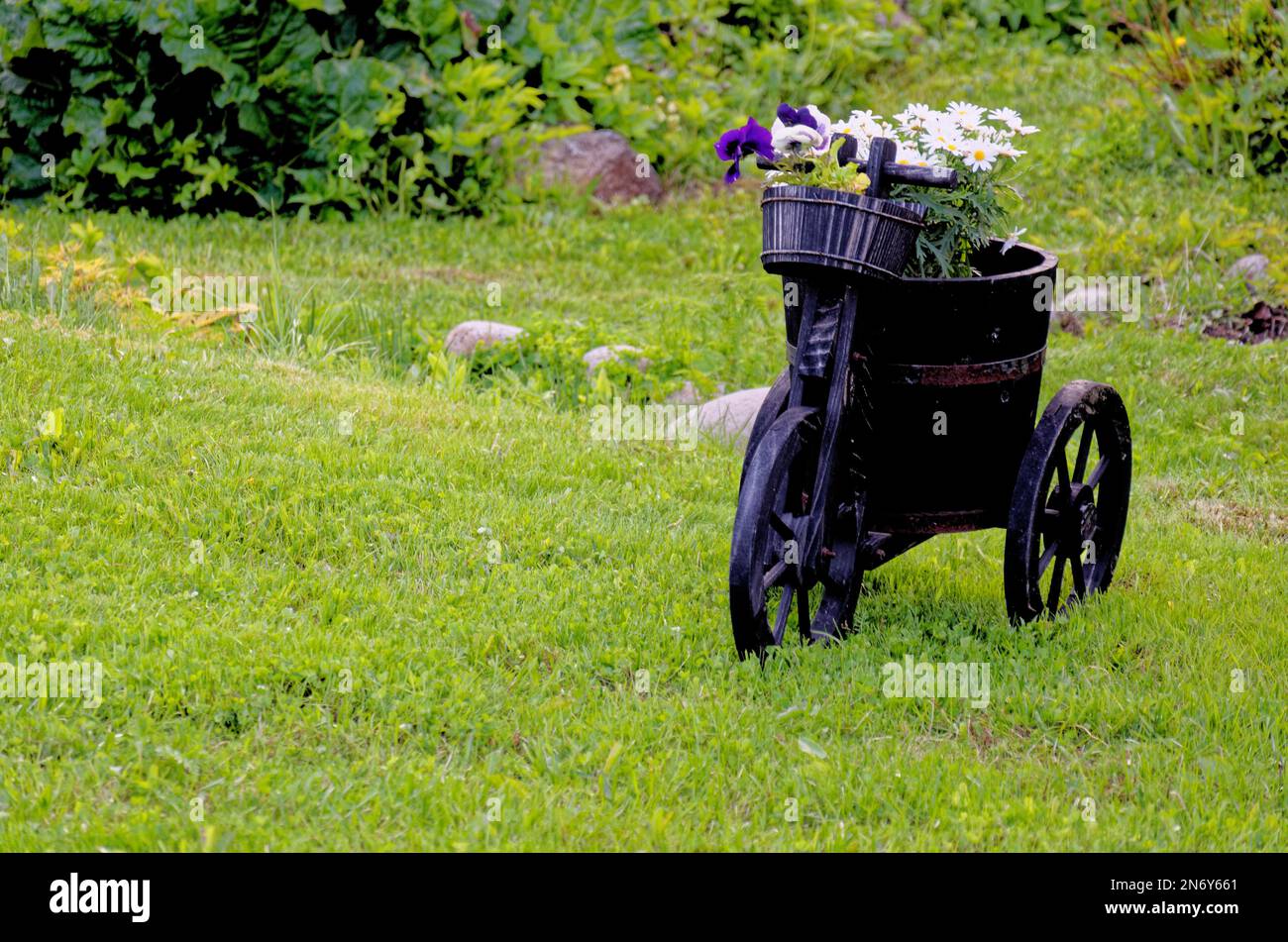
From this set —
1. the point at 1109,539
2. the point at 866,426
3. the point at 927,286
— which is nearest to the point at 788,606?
the point at 866,426

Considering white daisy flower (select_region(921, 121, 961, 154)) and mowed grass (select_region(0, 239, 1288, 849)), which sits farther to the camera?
white daisy flower (select_region(921, 121, 961, 154))

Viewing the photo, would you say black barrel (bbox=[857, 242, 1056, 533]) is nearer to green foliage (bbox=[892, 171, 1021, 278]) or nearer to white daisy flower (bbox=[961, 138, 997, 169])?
green foliage (bbox=[892, 171, 1021, 278])

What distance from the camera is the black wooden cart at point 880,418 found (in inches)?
167

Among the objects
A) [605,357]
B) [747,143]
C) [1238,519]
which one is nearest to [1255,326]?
[1238,519]

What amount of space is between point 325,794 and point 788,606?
162cm

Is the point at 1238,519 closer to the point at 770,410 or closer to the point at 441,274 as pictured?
the point at 770,410

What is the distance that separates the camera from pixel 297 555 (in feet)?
16.2

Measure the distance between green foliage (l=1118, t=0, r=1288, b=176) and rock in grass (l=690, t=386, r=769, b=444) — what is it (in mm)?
4867

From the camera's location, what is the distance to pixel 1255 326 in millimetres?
8234

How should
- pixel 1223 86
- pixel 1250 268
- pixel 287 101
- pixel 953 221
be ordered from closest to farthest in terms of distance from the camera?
pixel 953 221
pixel 1250 268
pixel 287 101
pixel 1223 86

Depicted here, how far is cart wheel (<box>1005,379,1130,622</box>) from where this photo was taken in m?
4.54

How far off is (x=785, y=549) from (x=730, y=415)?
7.96 ft

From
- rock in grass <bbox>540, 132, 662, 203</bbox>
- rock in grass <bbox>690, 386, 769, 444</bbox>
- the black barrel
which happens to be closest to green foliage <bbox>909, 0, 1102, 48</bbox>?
rock in grass <bbox>540, 132, 662, 203</bbox>
